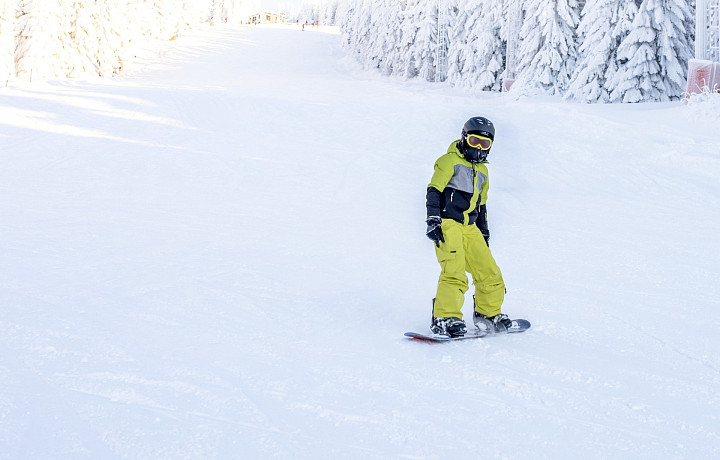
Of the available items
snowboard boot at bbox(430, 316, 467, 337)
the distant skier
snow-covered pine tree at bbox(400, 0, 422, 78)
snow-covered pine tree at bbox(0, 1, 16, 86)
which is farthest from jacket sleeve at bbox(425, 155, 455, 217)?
snow-covered pine tree at bbox(400, 0, 422, 78)

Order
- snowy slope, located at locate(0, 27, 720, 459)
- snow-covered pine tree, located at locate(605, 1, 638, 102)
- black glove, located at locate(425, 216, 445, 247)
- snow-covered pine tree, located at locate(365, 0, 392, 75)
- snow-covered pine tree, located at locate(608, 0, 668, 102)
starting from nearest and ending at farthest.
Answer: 1. snowy slope, located at locate(0, 27, 720, 459)
2. black glove, located at locate(425, 216, 445, 247)
3. snow-covered pine tree, located at locate(608, 0, 668, 102)
4. snow-covered pine tree, located at locate(605, 1, 638, 102)
5. snow-covered pine tree, located at locate(365, 0, 392, 75)

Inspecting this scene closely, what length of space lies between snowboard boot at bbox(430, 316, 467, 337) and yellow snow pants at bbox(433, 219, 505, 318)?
0.13 ft

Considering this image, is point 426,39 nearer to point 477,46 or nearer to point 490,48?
point 477,46

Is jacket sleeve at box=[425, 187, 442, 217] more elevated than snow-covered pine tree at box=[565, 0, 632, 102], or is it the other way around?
snow-covered pine tree at box=[565, 0, 632, 102]

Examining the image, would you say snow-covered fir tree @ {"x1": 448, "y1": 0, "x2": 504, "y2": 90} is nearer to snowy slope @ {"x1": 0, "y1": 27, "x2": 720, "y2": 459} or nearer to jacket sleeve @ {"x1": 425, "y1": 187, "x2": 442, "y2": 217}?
snowy slope @ {"x1": 0, "y1": 27, "x2": 720, "y2": 459}

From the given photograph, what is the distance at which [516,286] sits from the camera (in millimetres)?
6570

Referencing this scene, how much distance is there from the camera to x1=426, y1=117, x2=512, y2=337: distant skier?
4.84 m

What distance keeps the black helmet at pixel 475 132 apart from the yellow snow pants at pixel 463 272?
510 millimetres

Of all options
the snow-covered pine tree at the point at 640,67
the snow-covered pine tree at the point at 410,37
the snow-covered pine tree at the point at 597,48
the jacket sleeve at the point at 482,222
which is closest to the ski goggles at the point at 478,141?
the jacket sleeve at the point at 482,222

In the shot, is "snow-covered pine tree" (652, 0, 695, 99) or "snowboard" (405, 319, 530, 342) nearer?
"snowboard" (405, 319, 530, 342)

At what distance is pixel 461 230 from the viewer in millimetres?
4980

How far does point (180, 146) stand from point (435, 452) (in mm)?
12332

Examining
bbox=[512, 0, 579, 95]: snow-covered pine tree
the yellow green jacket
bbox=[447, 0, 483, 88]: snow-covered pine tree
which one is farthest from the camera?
bbox=[447, 0, 483, 88]: snow-covered pine tree

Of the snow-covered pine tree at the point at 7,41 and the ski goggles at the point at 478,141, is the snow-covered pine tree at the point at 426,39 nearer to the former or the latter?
the snow-covered pine tree at the point at 7,41
